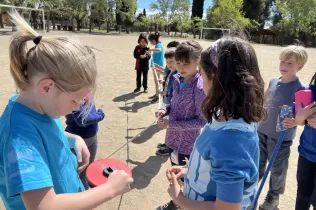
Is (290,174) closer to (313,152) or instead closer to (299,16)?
(313,152)

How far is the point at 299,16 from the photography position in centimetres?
4312

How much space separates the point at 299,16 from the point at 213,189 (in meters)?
50.1

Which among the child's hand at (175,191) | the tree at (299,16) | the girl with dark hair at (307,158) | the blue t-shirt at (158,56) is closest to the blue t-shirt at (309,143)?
the girl with dark hair at (307,158)

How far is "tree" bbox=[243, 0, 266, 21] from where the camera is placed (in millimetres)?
46812

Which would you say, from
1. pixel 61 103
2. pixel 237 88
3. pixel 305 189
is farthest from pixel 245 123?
pixel 305 189

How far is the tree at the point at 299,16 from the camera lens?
4181 centimetres

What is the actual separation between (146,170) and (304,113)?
6.55 feet

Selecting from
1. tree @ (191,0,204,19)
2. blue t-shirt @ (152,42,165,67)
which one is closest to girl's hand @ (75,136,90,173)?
blue t-shirt @ (152,42,165,67)

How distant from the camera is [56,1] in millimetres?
37656

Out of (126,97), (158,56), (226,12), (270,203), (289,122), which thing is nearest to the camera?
(289,122)

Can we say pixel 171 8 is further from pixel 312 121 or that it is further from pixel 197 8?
pixel 312 121

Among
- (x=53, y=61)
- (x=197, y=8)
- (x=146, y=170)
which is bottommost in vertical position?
(x=146, y=170)

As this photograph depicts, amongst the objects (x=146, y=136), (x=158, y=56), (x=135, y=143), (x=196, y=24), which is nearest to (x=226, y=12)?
(x=196, y=24)

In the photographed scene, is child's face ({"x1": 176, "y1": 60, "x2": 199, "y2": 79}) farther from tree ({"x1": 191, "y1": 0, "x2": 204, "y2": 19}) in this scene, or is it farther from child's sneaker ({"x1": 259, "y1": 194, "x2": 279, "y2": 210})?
tree ({"x1": 191, "y1": 0, "x2": 204, "y2": 19})
